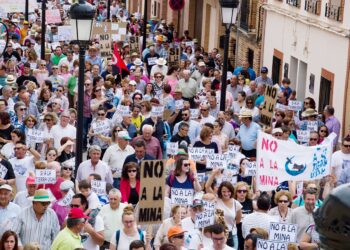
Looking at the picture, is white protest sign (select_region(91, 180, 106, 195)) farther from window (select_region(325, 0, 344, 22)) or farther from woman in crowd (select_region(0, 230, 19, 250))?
window (select_region(325, 0, 344, 22))

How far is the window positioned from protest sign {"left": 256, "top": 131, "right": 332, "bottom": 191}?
11295mm

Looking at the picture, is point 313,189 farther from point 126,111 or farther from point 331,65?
point 331,65

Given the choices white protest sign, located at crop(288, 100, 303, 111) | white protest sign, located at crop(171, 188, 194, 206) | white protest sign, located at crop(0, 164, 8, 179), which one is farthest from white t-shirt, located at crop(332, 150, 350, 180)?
white protest sign, located at crop(288, 100, 303, 111)

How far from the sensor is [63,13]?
1802 inches

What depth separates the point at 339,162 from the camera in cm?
1258

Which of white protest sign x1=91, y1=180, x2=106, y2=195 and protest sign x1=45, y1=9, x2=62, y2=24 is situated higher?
white protest sign x1=91, y1=180, x2=106, y2=195

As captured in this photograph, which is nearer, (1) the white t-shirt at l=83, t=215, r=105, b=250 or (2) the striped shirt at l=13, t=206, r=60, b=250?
(2) the striped shirt at l=13, t=206, r=60, b=250

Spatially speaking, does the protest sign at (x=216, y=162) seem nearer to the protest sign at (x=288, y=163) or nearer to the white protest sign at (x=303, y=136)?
the protest sign at (x=288, y=163)

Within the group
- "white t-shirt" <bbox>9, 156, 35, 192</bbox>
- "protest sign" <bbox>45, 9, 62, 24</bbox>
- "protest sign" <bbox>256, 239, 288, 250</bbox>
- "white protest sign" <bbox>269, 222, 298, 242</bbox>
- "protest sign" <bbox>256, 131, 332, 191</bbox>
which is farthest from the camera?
"protest sign" <bbox>45, 9, 62, 24</bbox>

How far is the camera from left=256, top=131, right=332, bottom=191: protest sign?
35.3 feet

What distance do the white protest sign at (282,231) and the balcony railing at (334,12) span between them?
1393 cm

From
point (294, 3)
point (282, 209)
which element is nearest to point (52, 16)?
point (294, 3)

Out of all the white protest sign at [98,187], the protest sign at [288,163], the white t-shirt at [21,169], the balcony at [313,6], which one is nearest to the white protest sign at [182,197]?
the white protest sign at [98,187]

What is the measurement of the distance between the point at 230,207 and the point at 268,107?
645cm
